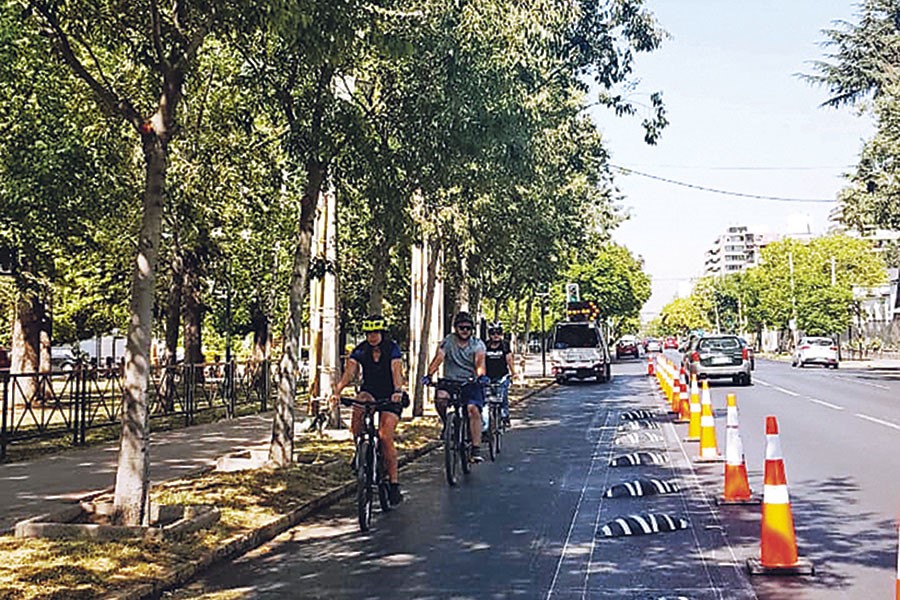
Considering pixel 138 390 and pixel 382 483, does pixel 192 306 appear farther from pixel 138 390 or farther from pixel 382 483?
pixel 138 390

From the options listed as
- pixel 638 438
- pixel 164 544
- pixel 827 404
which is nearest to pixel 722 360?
pixel 827 404

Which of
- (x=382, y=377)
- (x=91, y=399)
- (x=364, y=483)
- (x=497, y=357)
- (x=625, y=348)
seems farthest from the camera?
(x=625, y=348)

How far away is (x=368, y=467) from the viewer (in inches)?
399

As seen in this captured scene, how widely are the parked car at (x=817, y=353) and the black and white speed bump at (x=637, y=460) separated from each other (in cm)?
4415

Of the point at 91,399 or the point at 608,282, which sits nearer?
the point at 91,399

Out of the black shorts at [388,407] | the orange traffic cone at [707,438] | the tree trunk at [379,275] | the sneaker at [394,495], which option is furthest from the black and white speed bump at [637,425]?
the black shorts at [388,407]

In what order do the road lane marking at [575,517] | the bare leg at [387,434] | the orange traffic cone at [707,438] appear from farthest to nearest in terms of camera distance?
the orange traffic cone at [707,438], the bare leg at [387,434], the road lane marking at [575,517]

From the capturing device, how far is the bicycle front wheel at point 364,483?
978 centimetres

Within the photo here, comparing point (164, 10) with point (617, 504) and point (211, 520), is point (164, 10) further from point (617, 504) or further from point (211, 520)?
point (617, 504)

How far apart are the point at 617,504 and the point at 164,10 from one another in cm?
680

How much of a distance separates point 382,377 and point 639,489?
3.15 metres

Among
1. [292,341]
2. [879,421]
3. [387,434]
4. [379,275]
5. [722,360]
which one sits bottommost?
[879,421]

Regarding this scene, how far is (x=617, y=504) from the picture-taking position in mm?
11023

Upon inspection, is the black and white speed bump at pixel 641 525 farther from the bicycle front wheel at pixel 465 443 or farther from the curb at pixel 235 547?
the bicycle front wheel at pixel 465 443
